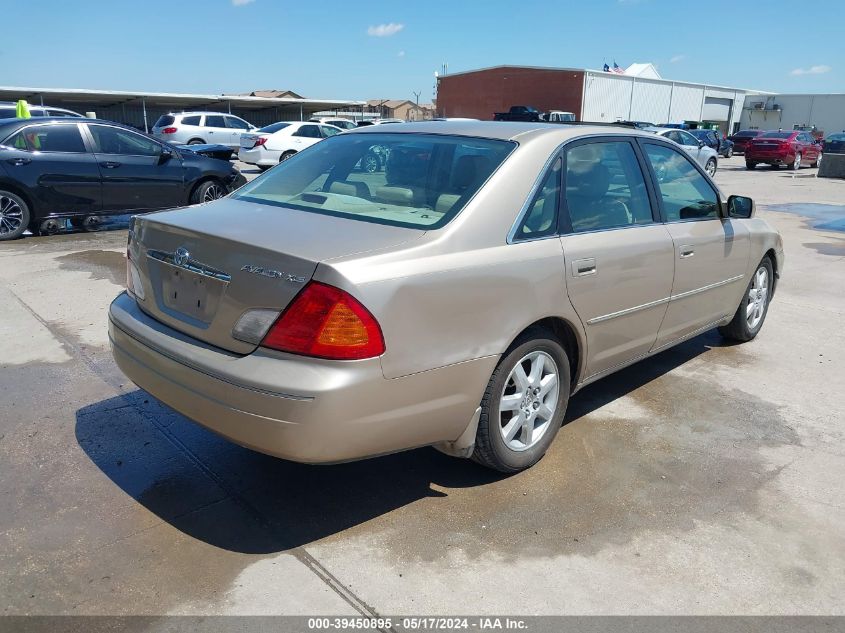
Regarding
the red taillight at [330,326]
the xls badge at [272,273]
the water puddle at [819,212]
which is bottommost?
the water puddle at [819,212]

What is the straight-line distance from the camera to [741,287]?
5.17m

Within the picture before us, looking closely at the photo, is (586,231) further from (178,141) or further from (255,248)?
(178,141)

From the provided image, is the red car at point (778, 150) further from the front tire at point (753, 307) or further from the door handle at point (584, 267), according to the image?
the door handle at point (584, 267)

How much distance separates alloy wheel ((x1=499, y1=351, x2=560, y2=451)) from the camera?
10.7 feet

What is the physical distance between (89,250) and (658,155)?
7.03 m

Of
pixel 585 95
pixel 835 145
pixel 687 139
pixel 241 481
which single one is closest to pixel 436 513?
pixel 241 481

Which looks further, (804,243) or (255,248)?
(804,243)

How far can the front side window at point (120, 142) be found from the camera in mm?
9555

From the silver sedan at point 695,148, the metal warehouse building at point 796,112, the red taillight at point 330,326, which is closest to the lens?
the red taillight at point 330,326

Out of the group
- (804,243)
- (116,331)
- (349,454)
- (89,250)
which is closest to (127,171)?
(89,250)

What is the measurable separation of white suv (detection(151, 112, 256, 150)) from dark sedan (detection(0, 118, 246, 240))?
1472 cm

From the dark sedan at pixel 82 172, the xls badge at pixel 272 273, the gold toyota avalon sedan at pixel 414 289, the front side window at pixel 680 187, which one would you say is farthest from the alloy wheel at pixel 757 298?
the dark sedan at pixel 82 172

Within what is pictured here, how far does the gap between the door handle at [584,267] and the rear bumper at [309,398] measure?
0.73 meters

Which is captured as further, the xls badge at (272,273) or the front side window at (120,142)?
the front side window at (120,142)
